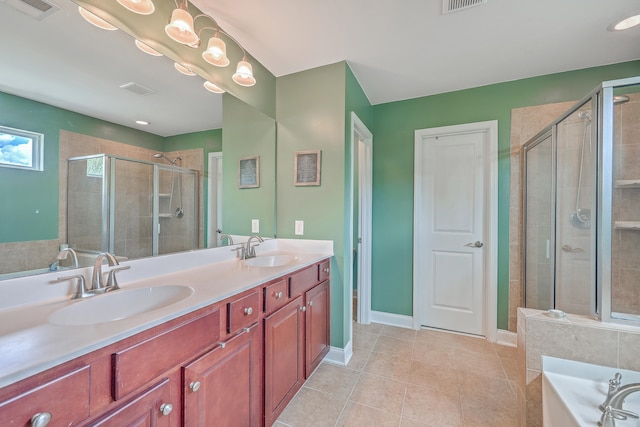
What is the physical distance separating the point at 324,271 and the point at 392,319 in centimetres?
133

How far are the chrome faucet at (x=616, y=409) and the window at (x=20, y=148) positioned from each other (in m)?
2.32

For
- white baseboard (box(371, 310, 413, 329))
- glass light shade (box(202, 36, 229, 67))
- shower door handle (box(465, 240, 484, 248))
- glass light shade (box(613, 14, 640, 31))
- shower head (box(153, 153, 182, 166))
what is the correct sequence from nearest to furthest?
shower head (box(153, 153, 182, 166)) → glass light shade (box(202, 36, 229, 67)) → glass light shade (box(613, 14, 640, 31)) → shower door handle (box(465, 240, 484, 248)) → white baseboard (box(371, 310, 413, 329))

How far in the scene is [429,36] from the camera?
179 cm

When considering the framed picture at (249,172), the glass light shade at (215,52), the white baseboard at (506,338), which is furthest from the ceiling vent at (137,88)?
the white baseboard at (506,338)

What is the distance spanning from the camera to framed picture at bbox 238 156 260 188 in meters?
2.03

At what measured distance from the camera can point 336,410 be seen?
5.12ft

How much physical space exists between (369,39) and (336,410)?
2511mm

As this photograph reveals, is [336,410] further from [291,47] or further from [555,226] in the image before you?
[291,47]

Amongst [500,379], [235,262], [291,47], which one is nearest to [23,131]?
[235,262]

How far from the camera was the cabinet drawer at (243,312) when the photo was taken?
1.10 metres

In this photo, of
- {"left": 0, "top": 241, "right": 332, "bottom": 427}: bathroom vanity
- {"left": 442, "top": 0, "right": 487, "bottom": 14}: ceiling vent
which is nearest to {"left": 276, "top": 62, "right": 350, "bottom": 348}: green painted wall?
{"left": 0, "top": 241, "right": 332, "bottom": 427}: bathroom vanity

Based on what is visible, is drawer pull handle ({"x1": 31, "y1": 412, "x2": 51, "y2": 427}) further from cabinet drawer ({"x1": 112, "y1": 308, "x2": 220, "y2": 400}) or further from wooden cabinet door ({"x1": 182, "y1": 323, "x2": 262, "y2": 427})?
wooden cabinet door ({"x1": 182, "y1": 323, "x2": 262, "y2": 427})

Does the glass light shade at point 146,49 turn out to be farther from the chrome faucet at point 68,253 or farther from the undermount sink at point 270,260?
the undermount sink at point 270,260

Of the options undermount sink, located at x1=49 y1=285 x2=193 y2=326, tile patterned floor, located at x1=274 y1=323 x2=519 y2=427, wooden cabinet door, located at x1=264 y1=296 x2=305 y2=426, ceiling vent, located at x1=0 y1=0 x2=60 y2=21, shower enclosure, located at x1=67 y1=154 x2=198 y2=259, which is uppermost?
ceiling vent, located at x1=0 y1=0 x2=60 y2=21
